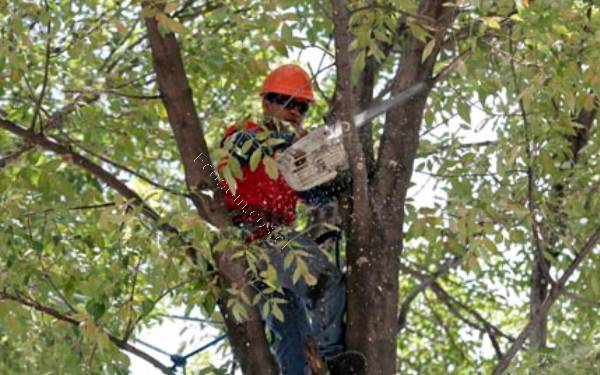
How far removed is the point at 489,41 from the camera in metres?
5.38

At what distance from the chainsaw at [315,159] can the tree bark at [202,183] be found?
0.31 meters

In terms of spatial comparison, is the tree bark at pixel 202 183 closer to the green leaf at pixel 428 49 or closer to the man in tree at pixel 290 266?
the man in tree at pixel 290 266

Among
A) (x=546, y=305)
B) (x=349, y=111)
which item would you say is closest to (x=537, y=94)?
(x=546, y=305)

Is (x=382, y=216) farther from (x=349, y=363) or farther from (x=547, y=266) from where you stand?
(x=547, y=266)

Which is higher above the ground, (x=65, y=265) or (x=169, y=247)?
(x=65, y=265)

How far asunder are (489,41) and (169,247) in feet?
5.20

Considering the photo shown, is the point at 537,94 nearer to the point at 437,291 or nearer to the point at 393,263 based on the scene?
the point at 393,263

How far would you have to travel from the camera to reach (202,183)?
5.18 meters

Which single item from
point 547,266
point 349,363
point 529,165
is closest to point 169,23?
point 349,363

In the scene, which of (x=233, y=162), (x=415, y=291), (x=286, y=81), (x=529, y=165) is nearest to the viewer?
(x=233, y=162)

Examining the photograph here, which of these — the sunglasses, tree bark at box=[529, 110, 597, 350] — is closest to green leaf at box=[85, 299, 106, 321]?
the sunglasses

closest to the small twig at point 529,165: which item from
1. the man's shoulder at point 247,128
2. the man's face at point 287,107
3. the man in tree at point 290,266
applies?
the man in tree at point 290,266

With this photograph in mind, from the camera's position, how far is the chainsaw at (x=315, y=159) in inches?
201

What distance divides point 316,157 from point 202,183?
47 centimetres
